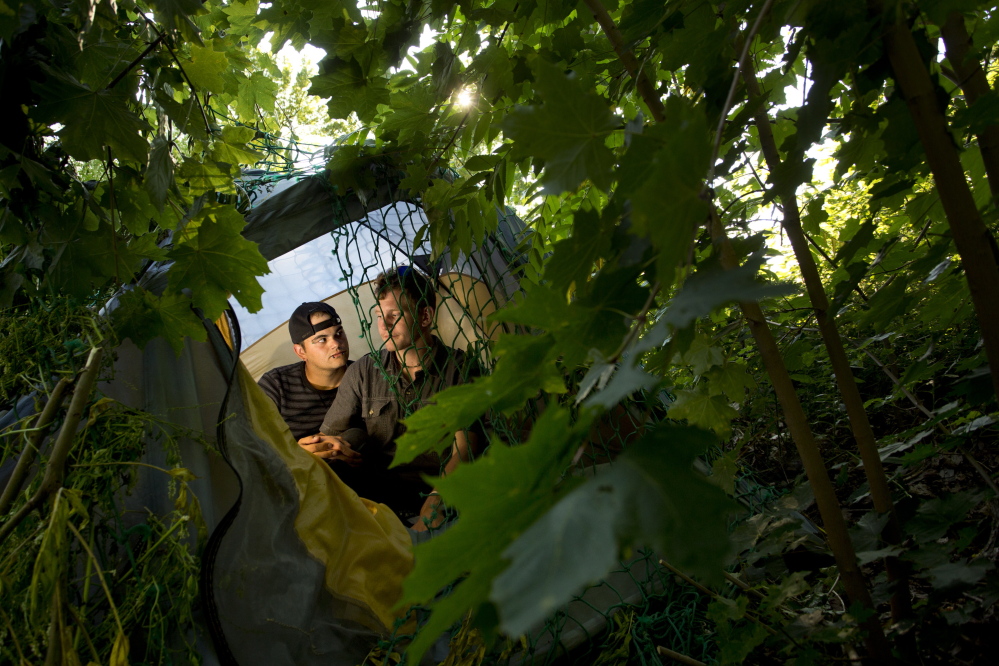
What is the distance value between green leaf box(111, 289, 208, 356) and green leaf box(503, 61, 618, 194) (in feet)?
3.09

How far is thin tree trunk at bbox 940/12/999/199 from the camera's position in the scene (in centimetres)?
60

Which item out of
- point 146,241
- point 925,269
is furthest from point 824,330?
point 146,241

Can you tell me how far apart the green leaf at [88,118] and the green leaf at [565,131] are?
2.35 feet

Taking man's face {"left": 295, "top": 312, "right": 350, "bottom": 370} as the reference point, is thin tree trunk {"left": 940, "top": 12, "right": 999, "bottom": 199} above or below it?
below

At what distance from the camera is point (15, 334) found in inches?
46.8

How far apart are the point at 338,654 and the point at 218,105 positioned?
164cm

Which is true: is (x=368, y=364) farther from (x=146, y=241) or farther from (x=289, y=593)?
(x=146, y=241)

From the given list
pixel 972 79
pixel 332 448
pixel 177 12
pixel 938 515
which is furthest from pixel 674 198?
pixel 332 448

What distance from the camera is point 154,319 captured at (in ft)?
3.93

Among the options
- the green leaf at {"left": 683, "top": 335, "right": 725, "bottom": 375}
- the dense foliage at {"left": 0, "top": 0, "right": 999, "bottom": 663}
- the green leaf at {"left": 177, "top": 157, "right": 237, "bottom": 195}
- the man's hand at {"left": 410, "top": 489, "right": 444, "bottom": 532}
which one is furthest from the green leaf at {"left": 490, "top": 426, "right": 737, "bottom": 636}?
the man's hand at {"left": 410, "top": 489, "right": 444, "bottom": 532}

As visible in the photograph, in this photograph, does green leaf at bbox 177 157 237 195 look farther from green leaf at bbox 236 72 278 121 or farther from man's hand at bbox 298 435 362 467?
man's hand at bbox 298 435 362 467

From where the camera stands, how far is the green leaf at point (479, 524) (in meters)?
0.30

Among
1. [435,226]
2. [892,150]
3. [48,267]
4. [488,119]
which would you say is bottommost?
[892,150]

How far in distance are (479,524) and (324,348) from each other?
3.10 metres
